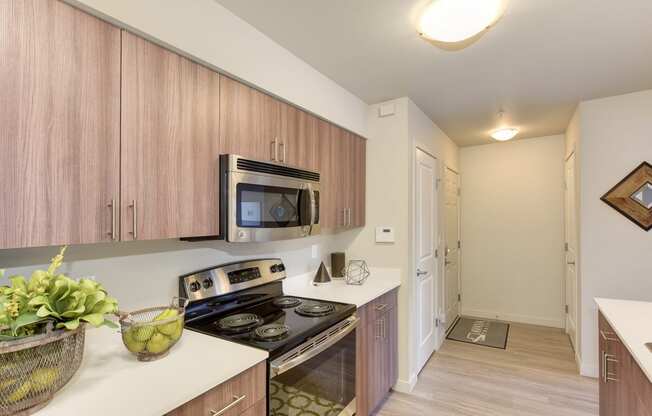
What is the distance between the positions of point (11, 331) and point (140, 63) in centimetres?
96

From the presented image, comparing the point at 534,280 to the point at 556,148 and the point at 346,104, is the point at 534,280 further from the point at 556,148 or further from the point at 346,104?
the point at 346,104

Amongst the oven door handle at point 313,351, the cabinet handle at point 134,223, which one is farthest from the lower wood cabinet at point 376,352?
the cabinet handle at point 134,223

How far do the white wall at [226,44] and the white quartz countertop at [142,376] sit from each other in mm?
1208

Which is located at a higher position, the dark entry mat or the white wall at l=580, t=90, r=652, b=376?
the white wall at l=580, t=90, r=652, b=376

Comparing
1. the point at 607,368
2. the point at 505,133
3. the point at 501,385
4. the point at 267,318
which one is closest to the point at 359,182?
the point at 267,318

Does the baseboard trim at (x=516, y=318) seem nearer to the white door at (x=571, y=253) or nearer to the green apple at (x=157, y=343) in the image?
the white door at (x=571, y=253)

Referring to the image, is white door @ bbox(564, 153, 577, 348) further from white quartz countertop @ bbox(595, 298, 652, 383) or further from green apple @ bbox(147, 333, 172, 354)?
green apple @ bbox(147, 333, 172, 354)

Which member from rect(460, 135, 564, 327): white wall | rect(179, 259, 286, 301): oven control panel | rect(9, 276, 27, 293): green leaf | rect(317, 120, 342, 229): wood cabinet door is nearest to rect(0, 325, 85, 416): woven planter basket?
rect(9, 276, 27, 293): green leaf

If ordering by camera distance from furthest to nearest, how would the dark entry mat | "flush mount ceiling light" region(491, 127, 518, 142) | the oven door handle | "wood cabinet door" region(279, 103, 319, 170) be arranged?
the dark entry mat, "flush mount ceiling light" region(491, 127, 518, 142), "wood cabinet door" region(279, 103, 319, 170), the oven door handle

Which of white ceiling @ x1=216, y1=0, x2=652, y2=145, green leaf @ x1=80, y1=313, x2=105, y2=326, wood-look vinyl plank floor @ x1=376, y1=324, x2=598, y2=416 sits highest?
white ceiling @ x1=216, y1=0, x2=652, y2=145

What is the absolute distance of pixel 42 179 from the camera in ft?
3.22

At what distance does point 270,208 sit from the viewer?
1.76 metres

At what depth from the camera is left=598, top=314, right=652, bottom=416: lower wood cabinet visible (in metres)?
1.21

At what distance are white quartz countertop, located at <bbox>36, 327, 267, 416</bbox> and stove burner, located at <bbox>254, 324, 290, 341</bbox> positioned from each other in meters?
0.12
